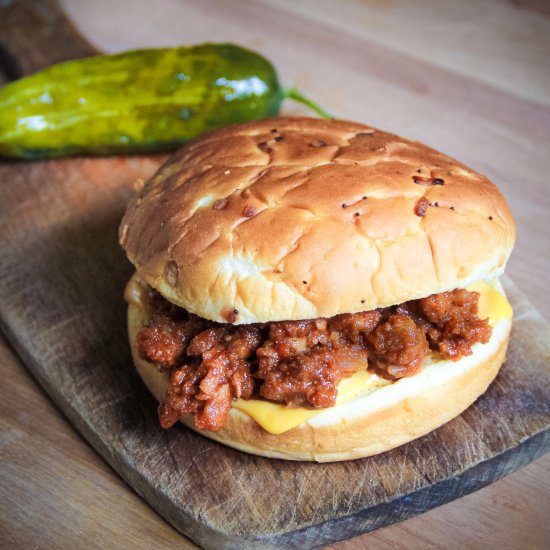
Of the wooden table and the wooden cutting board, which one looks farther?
the wooden table

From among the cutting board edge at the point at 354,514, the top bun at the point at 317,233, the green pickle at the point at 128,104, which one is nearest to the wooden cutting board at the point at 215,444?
the cutting board edge at the point at 354,514

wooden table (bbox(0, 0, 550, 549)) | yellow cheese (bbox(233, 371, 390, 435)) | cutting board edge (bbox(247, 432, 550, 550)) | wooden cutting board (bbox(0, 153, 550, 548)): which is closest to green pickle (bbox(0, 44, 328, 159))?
wooden cutting board (bbox(0, 153, 550, 548))

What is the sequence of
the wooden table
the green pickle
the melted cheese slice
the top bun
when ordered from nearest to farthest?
the top bun, the melted cheese slice, the wooden table, the green pickle

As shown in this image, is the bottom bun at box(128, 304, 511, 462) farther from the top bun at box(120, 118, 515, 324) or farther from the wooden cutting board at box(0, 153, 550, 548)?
the top bun at box(120, 118, 515, 324)

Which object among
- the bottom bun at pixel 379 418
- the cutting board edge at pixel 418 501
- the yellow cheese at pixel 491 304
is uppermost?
the yellow cheese at pixel 491 304

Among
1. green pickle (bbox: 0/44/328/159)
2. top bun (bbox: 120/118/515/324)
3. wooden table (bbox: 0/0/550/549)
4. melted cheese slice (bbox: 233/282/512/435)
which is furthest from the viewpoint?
green pickle (bbox: 0/44/328/159)

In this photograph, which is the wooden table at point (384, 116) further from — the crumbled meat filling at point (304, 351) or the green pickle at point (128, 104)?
the green pickle at point (128, 104)

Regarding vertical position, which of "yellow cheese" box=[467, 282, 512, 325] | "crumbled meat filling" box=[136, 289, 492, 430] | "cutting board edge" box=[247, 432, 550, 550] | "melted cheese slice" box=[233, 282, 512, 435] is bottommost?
"cutting board edge" box=[247, 432, 550, 550]
